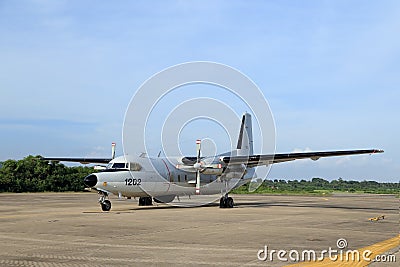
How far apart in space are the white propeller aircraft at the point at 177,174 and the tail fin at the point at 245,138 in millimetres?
78

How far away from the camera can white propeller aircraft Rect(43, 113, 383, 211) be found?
2442 centimetres

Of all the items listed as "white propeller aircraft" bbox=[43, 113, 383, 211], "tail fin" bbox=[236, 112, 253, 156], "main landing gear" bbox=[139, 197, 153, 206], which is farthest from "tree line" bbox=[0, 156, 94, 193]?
"main landing gear" bbox=[139, 197, 153, 206]

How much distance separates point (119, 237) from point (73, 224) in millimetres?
4229

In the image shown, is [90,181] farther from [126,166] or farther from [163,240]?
[163,240]

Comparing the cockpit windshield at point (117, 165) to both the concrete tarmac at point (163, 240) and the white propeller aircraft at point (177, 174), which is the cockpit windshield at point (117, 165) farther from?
the concrete tarmac at point (163, 240)

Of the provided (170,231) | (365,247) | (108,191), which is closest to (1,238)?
(170,231)

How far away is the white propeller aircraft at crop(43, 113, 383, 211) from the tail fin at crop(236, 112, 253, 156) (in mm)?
78

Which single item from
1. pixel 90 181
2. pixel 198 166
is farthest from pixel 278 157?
pixel 90 181

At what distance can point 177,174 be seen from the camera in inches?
1133

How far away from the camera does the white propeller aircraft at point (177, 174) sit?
24.4 meters

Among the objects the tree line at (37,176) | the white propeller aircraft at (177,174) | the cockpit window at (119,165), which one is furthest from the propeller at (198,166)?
the tree line at (37,176)

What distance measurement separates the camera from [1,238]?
13.0 m

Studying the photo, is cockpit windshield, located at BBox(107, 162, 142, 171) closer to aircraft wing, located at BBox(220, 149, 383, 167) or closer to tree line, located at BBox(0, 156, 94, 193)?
aircraft wing, located at BBox(220, 149, 383, 167)

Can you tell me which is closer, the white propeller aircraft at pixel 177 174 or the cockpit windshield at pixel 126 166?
the white propeller aircraft at pixel 177 174
